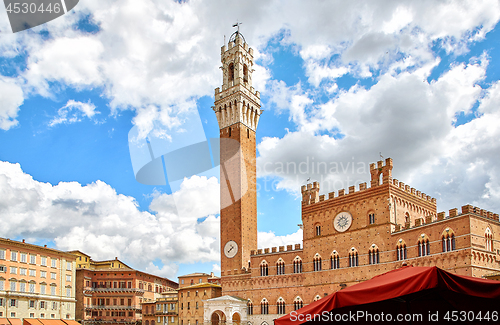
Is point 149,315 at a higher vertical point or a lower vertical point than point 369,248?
lower

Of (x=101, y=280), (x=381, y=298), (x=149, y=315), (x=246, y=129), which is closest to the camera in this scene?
(x=381, y=298)

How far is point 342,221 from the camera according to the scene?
40500mm

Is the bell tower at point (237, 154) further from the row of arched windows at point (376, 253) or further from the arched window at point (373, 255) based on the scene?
the arched window at point (373, 255)

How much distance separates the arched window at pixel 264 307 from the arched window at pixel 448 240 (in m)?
20.9

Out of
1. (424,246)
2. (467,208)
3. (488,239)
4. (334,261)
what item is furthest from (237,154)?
(488,239)

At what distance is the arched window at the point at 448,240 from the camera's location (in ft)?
101

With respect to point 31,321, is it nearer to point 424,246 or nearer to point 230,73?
point 230,73

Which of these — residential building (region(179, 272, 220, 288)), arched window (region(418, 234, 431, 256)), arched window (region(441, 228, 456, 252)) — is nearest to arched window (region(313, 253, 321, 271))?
arched window (region(418, 234, 431, 256))

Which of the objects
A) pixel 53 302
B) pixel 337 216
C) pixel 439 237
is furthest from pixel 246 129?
pixel 53 302

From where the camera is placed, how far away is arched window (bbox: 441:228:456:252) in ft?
101

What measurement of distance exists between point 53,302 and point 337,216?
128ft

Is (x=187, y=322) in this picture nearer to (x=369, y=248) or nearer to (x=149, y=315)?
(x=149, y=315)

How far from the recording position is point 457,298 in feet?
28.9

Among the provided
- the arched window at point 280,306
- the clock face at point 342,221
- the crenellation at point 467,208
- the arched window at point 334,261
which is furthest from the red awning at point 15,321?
the crenellation at point 467,208
